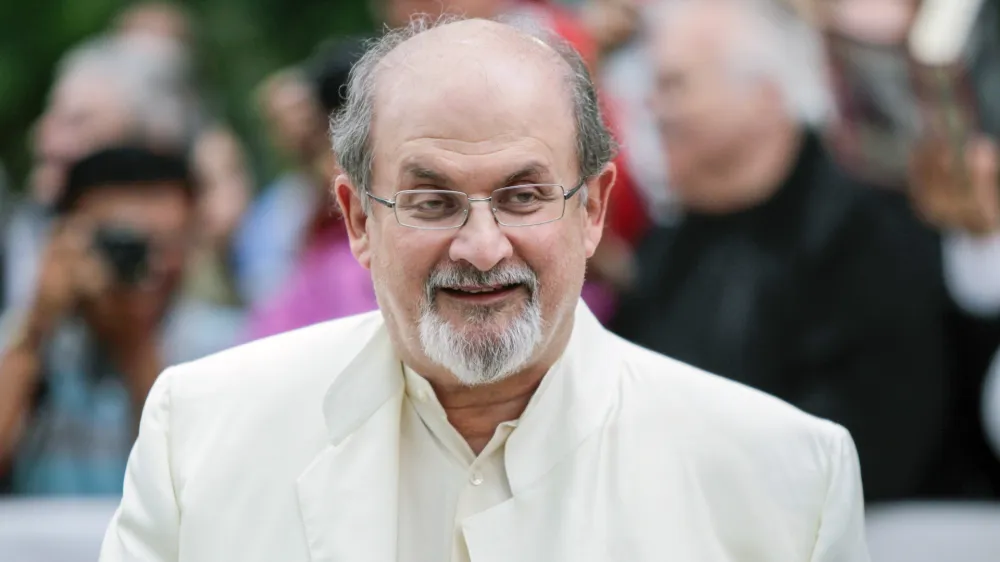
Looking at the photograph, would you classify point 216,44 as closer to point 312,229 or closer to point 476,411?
point 312,229

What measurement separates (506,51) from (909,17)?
315 cm

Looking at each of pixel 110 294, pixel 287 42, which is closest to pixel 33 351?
pixel 110 294

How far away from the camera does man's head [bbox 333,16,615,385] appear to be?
A: 7.94ft

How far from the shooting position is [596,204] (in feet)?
8.89

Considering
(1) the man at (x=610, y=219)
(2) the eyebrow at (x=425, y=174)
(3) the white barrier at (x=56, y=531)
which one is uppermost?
(2) the eyebrow at (x=425, y=174)

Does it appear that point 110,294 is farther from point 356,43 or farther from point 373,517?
point 373,517

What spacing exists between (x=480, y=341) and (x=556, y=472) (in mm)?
319

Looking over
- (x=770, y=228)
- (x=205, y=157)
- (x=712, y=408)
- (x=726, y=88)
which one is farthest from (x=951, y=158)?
(x=205, y=157)

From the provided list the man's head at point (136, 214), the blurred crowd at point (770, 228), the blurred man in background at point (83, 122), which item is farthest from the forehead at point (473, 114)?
the blurred man in background at point (83, 122)

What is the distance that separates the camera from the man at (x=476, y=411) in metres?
2.45

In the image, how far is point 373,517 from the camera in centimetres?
254

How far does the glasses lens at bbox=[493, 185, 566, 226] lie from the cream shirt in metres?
0.35

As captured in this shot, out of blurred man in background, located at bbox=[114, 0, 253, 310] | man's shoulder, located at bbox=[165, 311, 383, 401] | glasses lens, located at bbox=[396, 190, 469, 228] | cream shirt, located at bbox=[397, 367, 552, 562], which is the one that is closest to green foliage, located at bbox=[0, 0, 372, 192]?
blurred man in background, located at bbox=[114, 0, 253, 310]

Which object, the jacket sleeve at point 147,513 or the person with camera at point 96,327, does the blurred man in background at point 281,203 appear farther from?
the jacket sleeve at point 147,513
